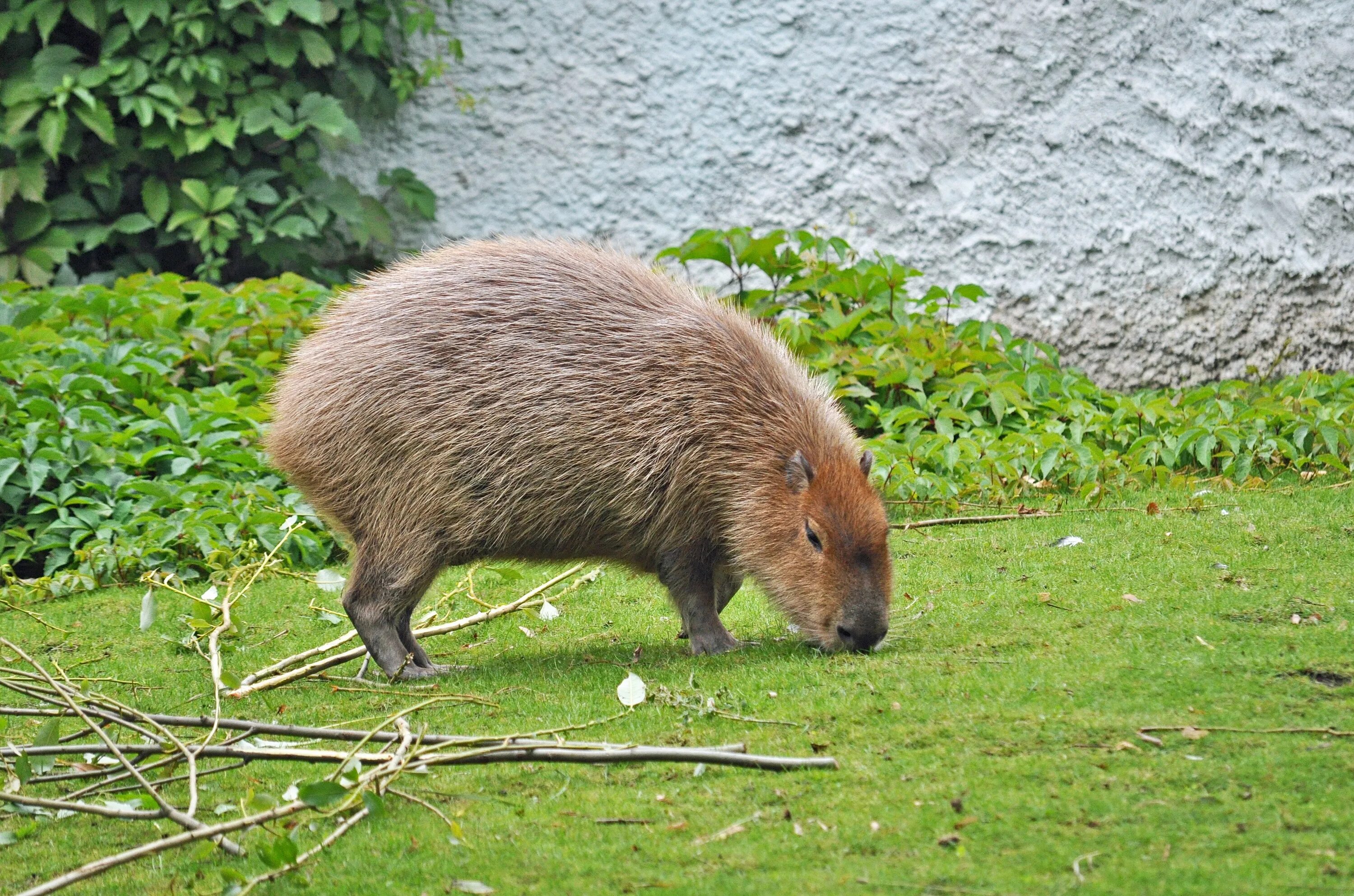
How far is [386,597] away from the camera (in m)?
4.32

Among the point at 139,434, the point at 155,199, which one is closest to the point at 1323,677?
the point at 139,434

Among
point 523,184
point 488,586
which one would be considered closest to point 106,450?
point 488,586

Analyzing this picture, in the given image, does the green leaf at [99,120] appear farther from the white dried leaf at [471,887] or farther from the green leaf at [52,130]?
the white dried leaf at [471,887]

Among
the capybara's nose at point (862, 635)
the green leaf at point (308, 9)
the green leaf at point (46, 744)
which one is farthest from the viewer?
the green leaf at point (308, 9)

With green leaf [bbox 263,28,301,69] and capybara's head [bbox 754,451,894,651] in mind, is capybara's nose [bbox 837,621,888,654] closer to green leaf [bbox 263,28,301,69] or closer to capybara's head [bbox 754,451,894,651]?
capybara's head [bbox 754,451,894,651]

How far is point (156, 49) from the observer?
820 centimetres

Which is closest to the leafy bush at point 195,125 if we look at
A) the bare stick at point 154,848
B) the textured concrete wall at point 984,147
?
the textured concrete wall at point 984,147

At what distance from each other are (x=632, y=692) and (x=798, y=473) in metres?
0.98

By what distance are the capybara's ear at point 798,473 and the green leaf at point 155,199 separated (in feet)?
18.4

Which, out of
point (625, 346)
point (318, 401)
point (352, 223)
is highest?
point (625, 346)

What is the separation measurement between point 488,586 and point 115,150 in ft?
15.4

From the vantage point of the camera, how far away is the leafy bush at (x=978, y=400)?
6.23m

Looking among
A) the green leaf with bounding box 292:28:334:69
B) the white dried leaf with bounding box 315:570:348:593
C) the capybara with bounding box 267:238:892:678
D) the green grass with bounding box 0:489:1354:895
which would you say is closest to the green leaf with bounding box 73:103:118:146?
the green leaf with bounding box 292:28:334:69

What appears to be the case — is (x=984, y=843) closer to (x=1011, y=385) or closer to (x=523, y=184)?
(x=1011, y=385)
